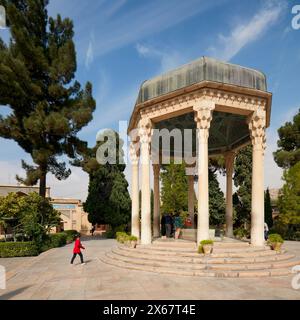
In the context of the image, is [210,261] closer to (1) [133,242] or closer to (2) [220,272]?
(2) [220,272]

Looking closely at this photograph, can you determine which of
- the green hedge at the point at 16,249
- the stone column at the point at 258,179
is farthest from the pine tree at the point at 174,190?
the stone column at the point at 258,179

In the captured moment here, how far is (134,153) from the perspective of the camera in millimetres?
18531

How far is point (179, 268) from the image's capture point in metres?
11.0

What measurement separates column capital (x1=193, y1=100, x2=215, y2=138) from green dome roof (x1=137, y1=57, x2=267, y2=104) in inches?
40.5

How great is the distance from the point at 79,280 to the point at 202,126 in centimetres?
804

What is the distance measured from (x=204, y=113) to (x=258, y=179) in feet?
13.6

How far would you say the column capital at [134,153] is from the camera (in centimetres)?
1827

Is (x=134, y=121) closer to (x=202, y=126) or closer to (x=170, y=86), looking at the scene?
(x=170, y=86)

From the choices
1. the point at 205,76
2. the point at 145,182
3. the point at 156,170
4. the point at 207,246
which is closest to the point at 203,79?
the point at 205,76

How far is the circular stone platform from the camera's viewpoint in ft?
35.0

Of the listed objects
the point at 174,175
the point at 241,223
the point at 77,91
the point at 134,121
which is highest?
the point at 77,91

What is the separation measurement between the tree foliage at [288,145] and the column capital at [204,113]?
26.9 meters

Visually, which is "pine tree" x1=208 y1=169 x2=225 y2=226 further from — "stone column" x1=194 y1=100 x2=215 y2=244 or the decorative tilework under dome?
"stone column" x1=194 y1=100 x2=215 y2=244
